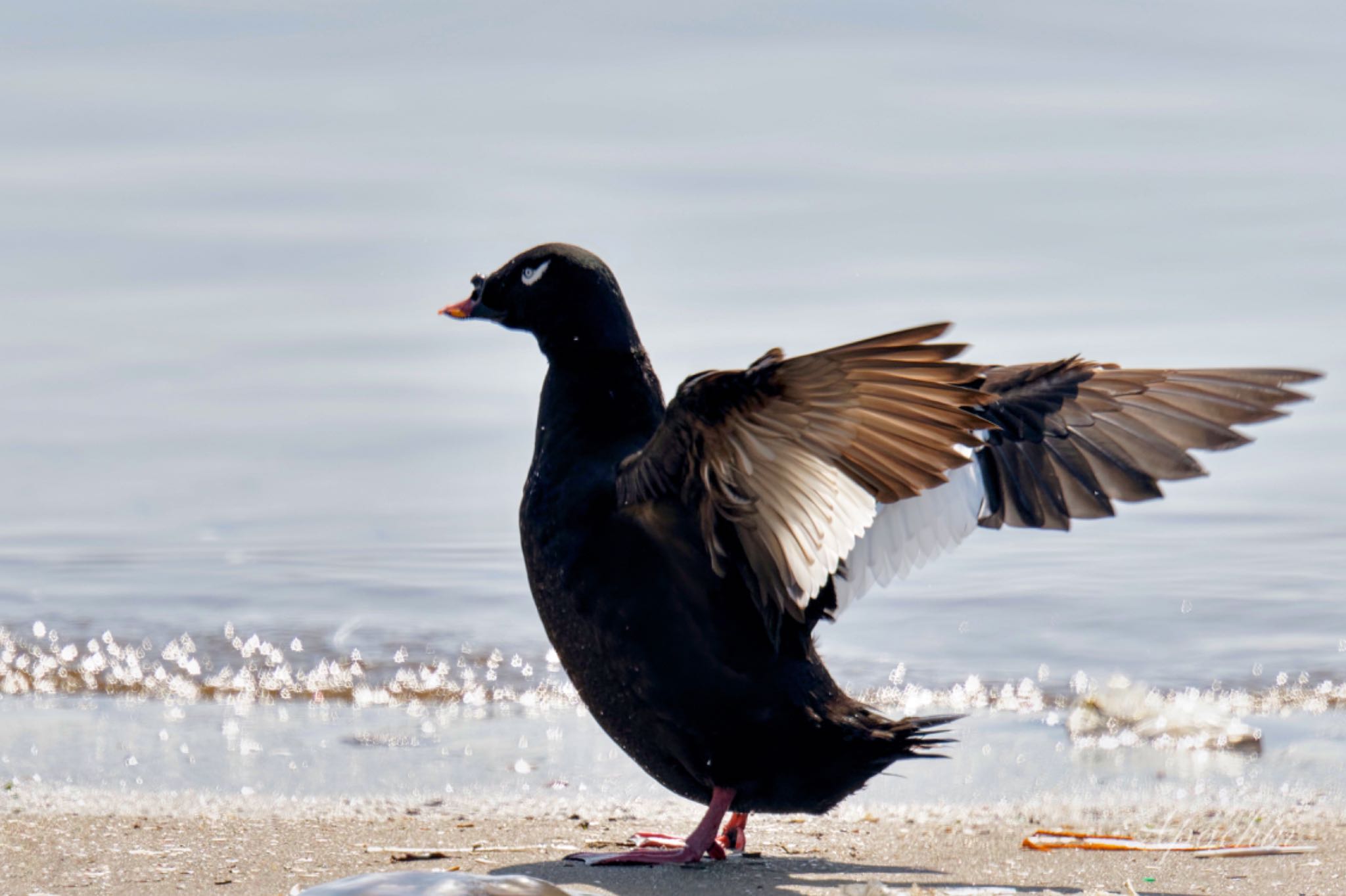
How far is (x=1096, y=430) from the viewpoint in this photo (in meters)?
4.87

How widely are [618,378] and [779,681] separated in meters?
0.88

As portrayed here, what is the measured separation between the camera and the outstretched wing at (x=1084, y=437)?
4.70m

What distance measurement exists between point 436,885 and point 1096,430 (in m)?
Answer: 2.63

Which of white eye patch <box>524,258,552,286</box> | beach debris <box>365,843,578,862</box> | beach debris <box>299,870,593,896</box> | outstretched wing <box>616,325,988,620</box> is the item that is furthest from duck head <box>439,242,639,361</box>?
beach debris <box>299,870,593,896</box>

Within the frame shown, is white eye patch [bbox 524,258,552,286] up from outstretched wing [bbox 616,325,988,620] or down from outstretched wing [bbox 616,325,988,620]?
up

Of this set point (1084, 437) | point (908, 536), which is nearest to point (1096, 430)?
point (1084, 437)

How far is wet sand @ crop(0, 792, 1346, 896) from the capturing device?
3854mm

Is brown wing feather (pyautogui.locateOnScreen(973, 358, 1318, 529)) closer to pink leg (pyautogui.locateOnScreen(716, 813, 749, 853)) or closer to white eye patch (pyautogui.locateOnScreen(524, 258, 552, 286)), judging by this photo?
pink leg (pyautogui.locateOnScreen(716, 813, 749, 853))

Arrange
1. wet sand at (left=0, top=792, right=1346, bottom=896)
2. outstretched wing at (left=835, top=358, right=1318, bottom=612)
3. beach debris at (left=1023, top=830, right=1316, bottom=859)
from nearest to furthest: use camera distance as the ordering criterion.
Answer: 1. wet sand at (left=0, top=792, right=1346, bottom=896)
2. beach debris at (left=1023, top=830, right=1316, bottom=859)
3. outstretched wing at (left=835, top=358, right=1318, bottom=612)

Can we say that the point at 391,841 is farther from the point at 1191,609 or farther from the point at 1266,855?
the point at 1191,609

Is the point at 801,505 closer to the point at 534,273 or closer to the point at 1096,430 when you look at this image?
the point at 534,273

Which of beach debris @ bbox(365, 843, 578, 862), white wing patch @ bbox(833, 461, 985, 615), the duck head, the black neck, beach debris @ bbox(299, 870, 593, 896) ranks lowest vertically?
beach debris @ bbox(365, 843, 578, 862)

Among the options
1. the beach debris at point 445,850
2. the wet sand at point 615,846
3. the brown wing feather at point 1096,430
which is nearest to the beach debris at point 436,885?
the wet sand at point 615,846

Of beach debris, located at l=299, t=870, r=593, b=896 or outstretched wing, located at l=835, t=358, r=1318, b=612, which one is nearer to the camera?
beach debris, located at l=299, t=870, r=593, b=896
